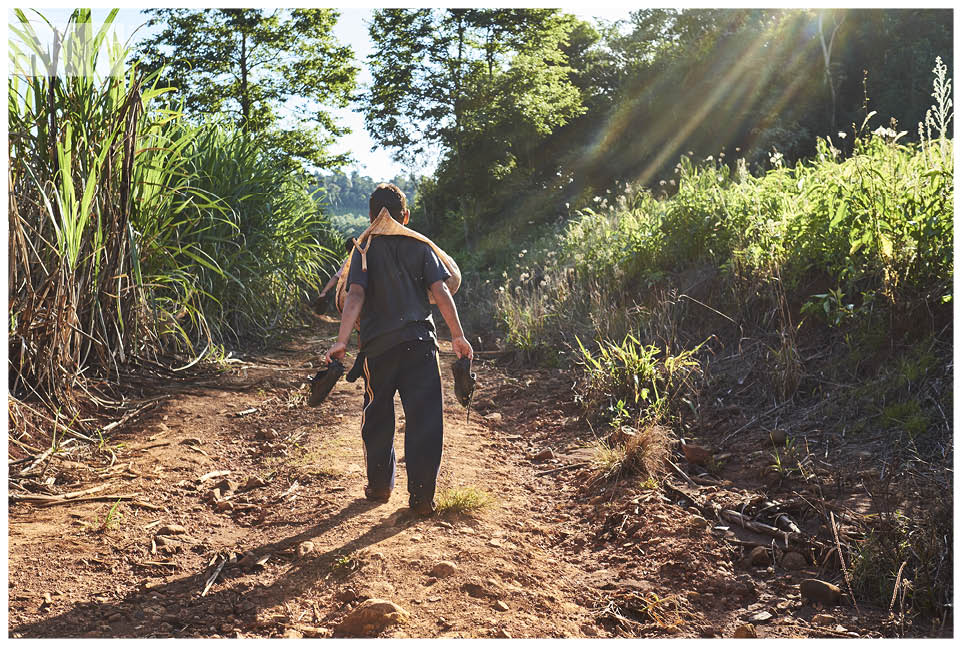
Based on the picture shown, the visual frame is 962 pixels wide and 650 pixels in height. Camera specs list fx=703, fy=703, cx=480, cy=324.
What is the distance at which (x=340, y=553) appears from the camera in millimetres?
2891

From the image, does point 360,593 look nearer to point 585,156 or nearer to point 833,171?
point 833,171

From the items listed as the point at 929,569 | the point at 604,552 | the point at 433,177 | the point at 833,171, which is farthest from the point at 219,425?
the point at 433,177

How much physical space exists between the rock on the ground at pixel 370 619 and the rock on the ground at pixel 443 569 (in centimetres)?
34

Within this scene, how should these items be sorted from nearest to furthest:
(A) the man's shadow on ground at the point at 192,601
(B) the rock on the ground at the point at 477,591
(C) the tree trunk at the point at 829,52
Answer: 1. (A) the man's shadow on ground at the point at 192,601
2. (B) the rock on the ground at the point at 477,591
3. (C) the tree trunk at the point at 829,52

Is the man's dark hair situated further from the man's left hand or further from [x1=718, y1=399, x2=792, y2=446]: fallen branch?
[x1=718, y1=399, x2=792, y2=446]: fallen branch

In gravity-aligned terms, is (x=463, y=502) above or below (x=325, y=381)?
below

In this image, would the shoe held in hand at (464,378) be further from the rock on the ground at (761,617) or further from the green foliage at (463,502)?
the rock on the ground at (761,617)

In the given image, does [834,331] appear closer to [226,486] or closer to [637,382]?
[637,382]


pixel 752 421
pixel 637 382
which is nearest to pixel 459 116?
pixel 637 382

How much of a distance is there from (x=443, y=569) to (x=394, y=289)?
52.8 inches

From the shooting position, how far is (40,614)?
2.33 meters

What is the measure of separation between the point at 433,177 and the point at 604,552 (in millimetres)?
23743

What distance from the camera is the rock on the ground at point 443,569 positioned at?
2.68 m

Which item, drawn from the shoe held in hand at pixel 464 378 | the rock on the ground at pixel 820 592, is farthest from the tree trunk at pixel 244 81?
the rock on the ground at pixel 820 592
